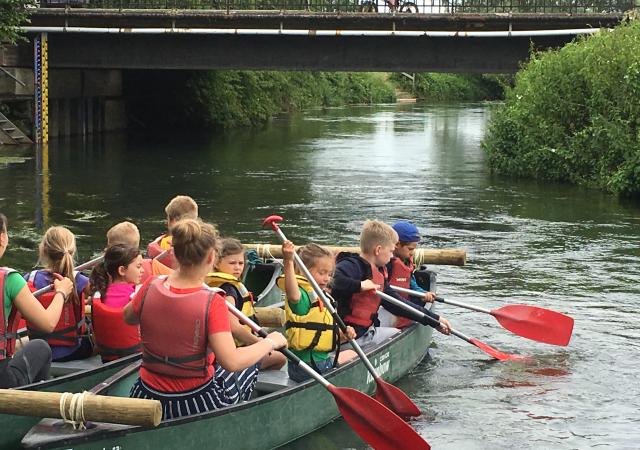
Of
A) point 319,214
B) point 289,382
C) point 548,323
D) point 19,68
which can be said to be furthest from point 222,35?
point 289,382

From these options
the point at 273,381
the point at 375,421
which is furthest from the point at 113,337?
the point at 375,421

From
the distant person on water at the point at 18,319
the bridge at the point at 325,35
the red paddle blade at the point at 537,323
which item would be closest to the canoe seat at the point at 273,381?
the distant person on water at the point at 18,319

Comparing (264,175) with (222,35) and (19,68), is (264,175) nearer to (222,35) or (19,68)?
(222,35)

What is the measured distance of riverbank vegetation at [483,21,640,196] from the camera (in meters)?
23.2

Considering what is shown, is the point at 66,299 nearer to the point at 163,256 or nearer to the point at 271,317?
the point at 271,317

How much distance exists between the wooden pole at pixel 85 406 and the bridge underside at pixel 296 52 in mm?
22757

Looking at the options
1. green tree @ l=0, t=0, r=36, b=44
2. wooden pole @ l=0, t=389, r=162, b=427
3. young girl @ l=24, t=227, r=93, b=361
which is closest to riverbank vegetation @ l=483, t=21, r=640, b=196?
green tree @ l=0, t=0, r=36, b=44

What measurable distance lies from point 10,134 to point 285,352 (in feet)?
90.6

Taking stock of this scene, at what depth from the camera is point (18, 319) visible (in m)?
7.72

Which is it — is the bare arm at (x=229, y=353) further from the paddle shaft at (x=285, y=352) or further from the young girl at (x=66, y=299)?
the young girl at (x=66, y=299)

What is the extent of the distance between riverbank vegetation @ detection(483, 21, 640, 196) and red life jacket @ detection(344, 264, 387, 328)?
13.4 metres

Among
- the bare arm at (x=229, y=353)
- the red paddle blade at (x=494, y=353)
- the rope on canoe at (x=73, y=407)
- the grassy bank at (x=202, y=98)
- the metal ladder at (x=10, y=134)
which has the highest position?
the grassy bank at (x=202, y=98)

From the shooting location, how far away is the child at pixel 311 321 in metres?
9.04

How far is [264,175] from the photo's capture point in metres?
28.2
